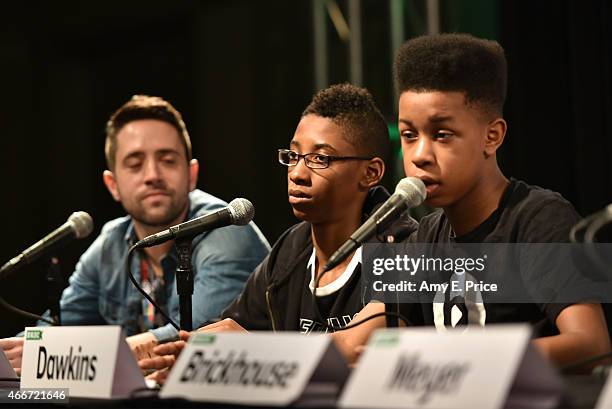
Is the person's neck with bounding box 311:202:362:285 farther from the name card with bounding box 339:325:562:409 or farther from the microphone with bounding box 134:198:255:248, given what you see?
the name card with bounding box 339:325:562:409

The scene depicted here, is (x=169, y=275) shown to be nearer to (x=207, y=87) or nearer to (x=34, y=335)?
(x=34, y=335)

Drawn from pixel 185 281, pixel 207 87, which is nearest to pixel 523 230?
pixel 185 281

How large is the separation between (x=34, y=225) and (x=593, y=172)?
2.45m

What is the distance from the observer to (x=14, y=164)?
4234 millimetres

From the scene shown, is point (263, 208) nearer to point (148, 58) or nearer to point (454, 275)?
point (148, 58)

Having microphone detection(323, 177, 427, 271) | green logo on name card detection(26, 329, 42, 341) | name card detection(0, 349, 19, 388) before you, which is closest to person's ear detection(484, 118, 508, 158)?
microphone detection(323, 177, 427, 271)

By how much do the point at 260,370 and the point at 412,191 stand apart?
55 centimetres

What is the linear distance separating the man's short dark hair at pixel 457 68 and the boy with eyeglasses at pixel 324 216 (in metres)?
0.35

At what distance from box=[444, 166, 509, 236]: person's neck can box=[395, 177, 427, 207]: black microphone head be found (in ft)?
0.65

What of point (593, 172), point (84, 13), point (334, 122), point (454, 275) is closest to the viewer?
point (454, 275)

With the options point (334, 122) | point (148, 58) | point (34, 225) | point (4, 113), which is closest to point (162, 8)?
point (148, 58)

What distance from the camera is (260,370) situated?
127 cm

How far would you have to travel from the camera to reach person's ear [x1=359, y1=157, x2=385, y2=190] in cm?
232

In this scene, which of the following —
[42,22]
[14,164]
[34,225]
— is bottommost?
[34,225]
